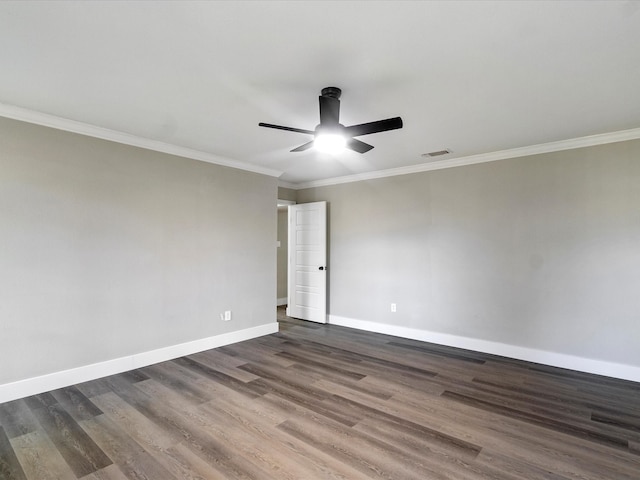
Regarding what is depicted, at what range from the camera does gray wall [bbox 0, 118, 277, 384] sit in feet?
9.93

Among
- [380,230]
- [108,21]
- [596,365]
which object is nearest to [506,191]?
[380,230]

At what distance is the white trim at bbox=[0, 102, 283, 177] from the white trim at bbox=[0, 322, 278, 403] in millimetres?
2439

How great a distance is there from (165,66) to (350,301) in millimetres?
4483

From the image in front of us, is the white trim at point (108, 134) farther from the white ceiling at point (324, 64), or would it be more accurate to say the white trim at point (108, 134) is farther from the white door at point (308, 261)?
the white door at point (308, 261)

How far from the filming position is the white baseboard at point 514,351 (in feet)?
11.6

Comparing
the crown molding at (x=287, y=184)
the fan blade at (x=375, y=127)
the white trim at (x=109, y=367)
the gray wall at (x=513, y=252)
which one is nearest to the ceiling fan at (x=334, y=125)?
the fan blade at (x=375, y=127)

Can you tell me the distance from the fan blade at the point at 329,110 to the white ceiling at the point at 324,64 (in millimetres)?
160

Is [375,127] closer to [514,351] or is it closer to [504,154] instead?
[504,154]

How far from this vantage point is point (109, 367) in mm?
3518

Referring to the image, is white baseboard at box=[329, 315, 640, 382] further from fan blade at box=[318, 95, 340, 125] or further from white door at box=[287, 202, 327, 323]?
fan blade at box=[318, 95, 340, 125]

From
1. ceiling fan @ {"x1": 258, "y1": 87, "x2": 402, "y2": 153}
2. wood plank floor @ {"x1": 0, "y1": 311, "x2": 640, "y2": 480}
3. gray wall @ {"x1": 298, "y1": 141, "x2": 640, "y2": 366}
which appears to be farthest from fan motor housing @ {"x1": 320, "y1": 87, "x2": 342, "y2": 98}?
gray wall @ {"x1": 298, "y1": 141, "x2": 640, "y2": 366}

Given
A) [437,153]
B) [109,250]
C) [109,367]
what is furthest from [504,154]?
[109,367]

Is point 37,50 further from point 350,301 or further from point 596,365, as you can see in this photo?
point 596,365

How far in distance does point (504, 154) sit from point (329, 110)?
294 centimetres
